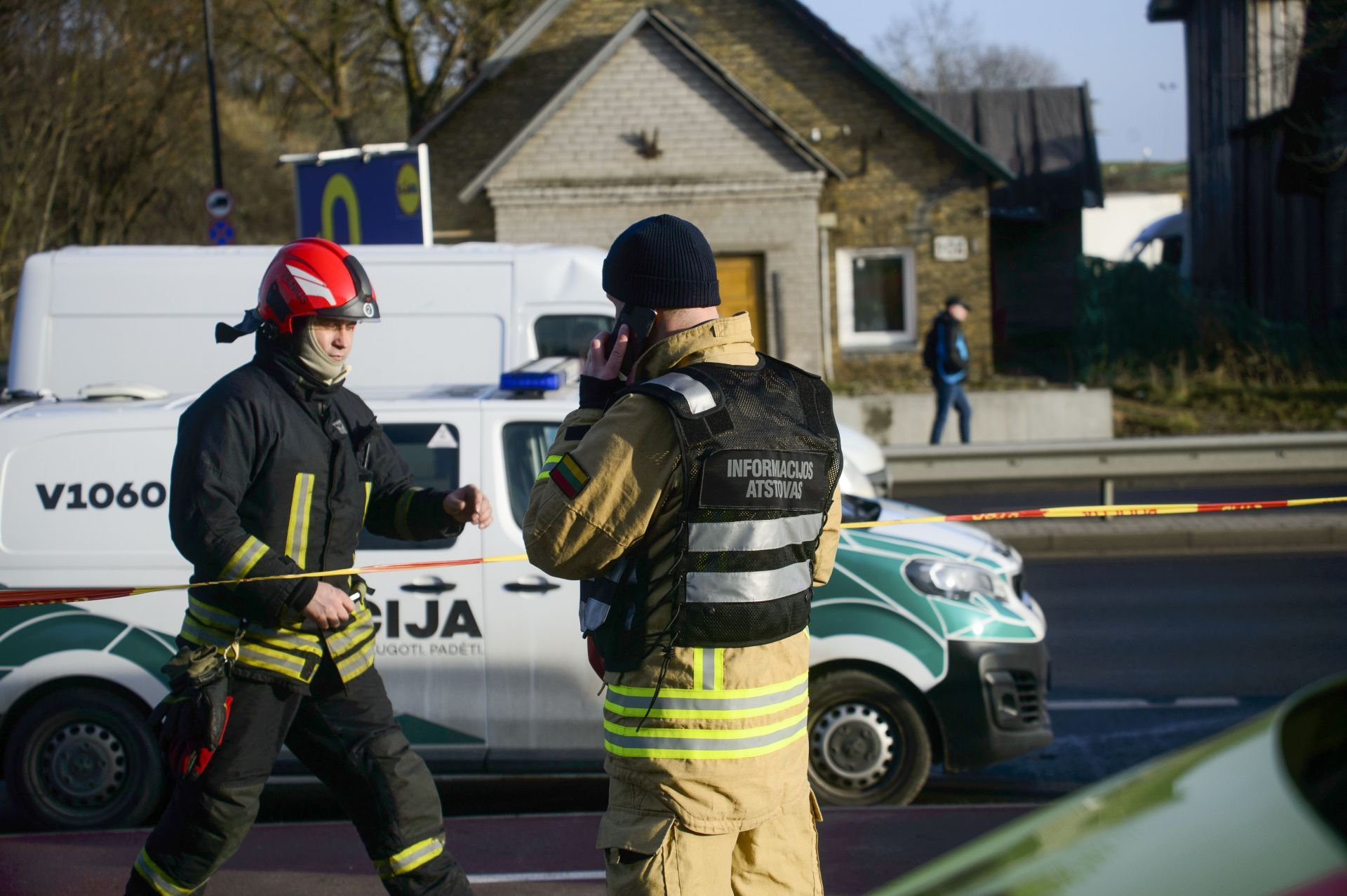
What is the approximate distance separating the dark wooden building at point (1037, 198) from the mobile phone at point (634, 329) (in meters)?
24.8

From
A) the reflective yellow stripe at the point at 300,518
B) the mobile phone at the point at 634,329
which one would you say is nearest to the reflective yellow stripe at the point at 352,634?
the reflective yellow stripe at the point at 300,518

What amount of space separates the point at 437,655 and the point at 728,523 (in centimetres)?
269

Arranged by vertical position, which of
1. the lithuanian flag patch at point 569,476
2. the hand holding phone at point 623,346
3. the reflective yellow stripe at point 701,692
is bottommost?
the reflective yellow stripe at point 701,692

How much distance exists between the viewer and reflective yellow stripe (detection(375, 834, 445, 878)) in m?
3.48

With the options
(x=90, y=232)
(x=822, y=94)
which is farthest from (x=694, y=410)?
(x=90, y=232)

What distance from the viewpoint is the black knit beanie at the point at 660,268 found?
273 centimetres

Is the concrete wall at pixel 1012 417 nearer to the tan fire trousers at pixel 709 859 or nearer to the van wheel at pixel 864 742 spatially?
the van wheel at pixel 864 742

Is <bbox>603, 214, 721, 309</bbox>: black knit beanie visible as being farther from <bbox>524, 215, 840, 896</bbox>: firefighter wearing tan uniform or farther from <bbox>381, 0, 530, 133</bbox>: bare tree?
<bbox>381, 0, 530, 133</bbox>: bare tree

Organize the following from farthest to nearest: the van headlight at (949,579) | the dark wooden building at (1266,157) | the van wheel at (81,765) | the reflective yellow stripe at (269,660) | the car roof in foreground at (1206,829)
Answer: the dark wooden building at (1266,157) < the van headlight at (949,579) < the van wheel at (81,765) < the reflective yellow stripe at (269,660) < the car roof in foreground at (1206,829)

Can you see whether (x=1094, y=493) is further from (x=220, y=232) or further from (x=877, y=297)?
(x=220, y=232)

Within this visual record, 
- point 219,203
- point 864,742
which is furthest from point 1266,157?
point 864,742

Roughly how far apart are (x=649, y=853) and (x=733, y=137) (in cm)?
1839

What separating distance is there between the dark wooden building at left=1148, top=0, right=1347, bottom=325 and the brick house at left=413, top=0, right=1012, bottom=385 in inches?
187

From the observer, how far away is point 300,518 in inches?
138
